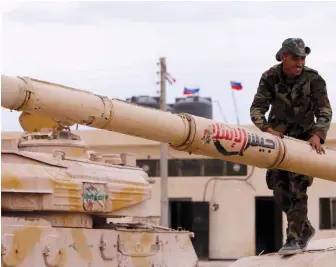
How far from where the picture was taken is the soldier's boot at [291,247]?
859cm

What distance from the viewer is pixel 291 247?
8.64m

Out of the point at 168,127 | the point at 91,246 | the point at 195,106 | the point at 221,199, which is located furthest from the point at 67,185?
the point at 195,106

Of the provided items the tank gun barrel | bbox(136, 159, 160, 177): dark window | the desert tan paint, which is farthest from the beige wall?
the tank gun barrel

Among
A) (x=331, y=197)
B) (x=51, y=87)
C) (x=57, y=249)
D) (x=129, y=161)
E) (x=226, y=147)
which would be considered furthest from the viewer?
(x=331, y=197)

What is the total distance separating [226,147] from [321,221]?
25.2 m

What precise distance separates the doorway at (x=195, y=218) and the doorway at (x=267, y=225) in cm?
171

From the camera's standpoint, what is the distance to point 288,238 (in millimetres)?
8727

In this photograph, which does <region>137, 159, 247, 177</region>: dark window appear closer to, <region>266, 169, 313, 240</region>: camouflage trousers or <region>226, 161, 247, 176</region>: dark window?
<region>226, 161, 247, 176</region>: dark window

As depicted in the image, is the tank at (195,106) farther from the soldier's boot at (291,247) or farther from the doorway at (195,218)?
the soldier's boot at (291,247)

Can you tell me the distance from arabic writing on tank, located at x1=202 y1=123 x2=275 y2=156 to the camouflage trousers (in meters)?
0.98

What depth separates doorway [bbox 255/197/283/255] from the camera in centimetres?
3438

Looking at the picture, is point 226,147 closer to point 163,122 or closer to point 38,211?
point 163,122

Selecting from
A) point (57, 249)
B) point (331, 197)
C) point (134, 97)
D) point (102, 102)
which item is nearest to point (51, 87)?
Result: point (102, 102)

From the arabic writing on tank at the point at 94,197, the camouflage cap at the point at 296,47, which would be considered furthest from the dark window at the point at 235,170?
the camouflage cap at the point at 296,47
